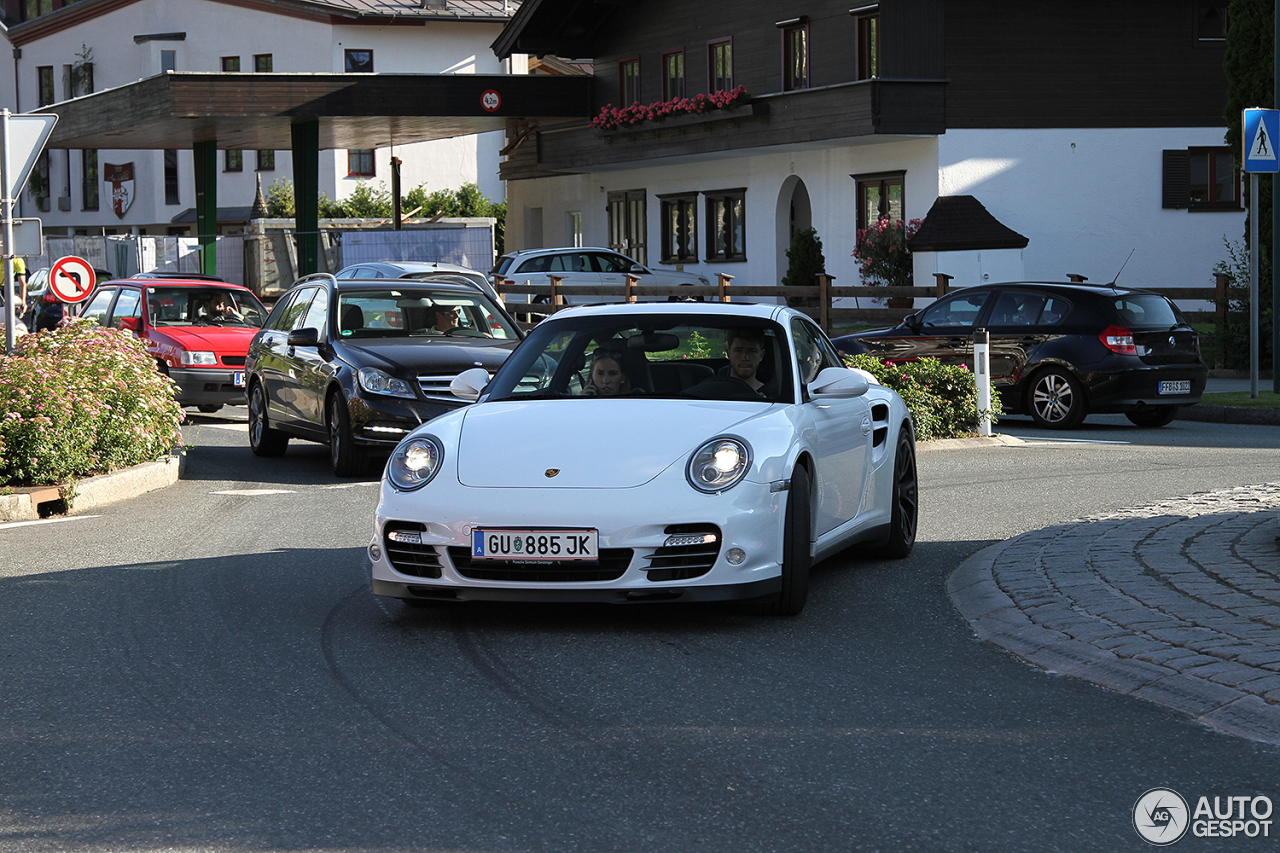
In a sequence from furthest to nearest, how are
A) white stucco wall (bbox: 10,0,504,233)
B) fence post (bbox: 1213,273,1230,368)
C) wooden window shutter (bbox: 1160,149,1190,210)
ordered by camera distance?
1. white stucco wall (bbox: 10,0,504,233)
2. wooden window shutter (bbox: 1160,149,1190,210)
3. fence post (bbox: 1213,273,1230,368)

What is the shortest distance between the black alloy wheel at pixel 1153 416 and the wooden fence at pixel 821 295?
5.63m

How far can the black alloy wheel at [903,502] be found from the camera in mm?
9148

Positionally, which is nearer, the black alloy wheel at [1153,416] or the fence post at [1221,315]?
the black alloy wheel at [1153,416]

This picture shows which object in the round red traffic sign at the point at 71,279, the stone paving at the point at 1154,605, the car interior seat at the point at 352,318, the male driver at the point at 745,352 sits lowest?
the stone paving at the point at 1154,605

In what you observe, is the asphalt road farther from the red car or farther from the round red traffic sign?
the round red traffic sign

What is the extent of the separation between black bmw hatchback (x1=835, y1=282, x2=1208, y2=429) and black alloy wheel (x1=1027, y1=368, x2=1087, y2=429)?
11mm

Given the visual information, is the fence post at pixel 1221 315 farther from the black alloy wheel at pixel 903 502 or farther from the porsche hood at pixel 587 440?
the porsche hood at pixel 587 440

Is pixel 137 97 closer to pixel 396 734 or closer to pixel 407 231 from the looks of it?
pixel 407 231

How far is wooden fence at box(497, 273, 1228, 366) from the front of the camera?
2550 cm

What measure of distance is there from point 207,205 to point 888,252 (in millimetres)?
17842

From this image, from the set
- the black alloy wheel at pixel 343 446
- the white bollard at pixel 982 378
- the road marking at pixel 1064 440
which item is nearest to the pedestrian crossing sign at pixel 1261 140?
the road marking at pixel 1064 440

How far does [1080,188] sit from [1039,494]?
2427 cm

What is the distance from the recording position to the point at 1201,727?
554 cm
